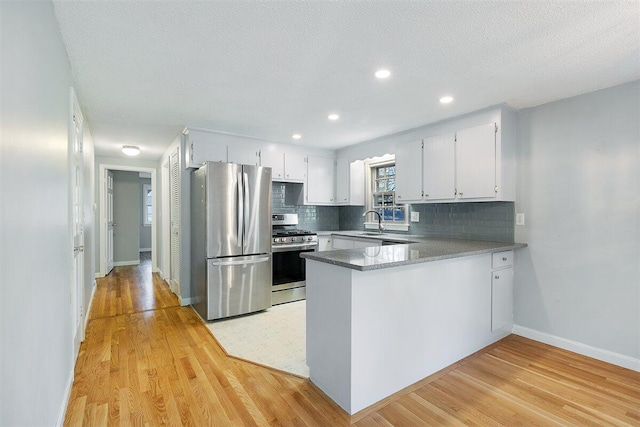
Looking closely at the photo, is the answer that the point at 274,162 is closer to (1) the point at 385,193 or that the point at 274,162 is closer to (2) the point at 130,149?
(1) the point at 385,193

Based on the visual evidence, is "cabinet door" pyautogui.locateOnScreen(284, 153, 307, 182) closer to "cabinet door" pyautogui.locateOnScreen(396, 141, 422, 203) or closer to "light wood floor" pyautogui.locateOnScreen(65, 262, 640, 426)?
"cabinet door" pyautogui.locateOnScreen(396, 141, 422, 203)

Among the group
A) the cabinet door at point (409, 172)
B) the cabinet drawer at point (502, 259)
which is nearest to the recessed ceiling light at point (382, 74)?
the cabinet door at point (409, 172)

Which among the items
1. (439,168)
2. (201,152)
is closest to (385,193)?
(439,168)

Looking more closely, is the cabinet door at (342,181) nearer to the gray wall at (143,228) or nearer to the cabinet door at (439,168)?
the cabinet door at (439,168)

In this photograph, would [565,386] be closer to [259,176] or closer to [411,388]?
[411,388]

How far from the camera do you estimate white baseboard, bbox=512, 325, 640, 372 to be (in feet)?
8.12

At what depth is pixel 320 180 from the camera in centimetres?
493

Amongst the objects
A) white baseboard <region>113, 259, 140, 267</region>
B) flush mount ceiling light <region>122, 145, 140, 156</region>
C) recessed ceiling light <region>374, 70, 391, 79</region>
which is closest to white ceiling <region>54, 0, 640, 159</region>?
recessed ceiling light <region>374, 70, 391, 79</region>

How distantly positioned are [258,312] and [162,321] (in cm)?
107

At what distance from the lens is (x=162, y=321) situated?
3.47 m

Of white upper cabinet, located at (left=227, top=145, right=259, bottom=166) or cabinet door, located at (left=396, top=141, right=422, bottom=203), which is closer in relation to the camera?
cabinet door, located at (left=396, top=141, right=422, bottom=203)

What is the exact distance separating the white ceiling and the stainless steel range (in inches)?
64.4

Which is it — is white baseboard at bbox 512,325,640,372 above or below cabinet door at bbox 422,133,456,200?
below

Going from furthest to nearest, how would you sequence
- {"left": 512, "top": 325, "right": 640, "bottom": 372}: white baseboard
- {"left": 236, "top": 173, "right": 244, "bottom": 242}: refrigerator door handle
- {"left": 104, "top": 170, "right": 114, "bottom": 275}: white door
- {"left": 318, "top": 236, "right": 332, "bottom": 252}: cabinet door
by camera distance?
{"left": 104, "top": 170, "right": 114, "bottom": 275}: white door
{"left": 318, "top": 236, "right": 332, "bottom": 252}: cabinet door
{"left": 236, "top": 173, "right": 244, "bottom": 242}: refrigerator door handle
{"left": 512, "top": 325, "right": 640, "bottom": 372}: white baseboard
